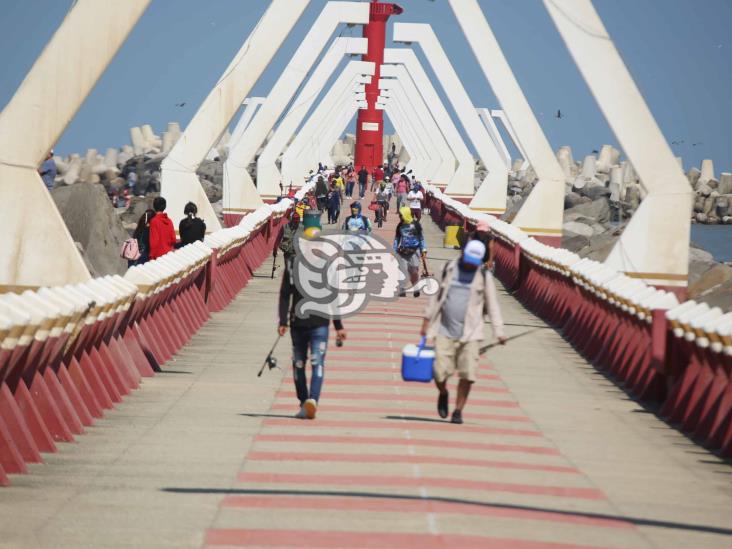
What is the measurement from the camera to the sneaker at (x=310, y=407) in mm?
14030

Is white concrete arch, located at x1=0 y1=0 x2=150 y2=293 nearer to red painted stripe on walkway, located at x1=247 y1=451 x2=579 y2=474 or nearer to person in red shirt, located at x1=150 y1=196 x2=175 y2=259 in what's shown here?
person in red shirt, located at x1=150 y1=196 x2=175 y2=259

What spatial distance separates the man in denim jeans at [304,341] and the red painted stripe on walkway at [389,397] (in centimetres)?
143

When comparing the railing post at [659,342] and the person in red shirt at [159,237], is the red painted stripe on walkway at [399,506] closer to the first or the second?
the railing post at [659,342]

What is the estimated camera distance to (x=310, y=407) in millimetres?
14031

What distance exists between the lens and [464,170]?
70250mm

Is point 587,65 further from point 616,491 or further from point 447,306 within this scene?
point 616,491

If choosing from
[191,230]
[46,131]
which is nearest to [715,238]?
[191,230]

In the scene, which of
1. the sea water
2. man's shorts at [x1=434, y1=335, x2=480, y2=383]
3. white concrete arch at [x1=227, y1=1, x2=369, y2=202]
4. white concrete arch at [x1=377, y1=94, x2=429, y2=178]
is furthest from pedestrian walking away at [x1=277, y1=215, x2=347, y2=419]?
white concrete arch at [x1=377, y1=94, x2=429, y2=178]

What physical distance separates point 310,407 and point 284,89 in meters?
35.0

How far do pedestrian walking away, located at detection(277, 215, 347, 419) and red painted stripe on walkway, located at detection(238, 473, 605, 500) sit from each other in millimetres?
2831

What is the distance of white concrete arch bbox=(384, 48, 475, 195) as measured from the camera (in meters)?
70.1

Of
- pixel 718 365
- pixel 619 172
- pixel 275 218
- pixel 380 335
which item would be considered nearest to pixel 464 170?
pixel 275 218

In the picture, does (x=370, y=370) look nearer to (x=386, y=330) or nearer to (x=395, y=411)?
(x=395, y=411)

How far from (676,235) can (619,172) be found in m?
121
